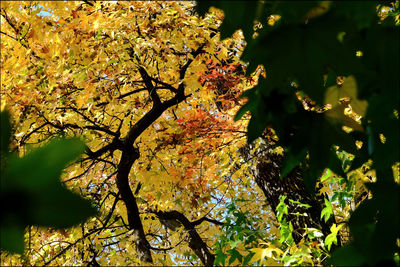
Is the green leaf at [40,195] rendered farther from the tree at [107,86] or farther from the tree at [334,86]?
the tree at [107,86]

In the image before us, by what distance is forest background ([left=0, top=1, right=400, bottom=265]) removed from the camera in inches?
24.6

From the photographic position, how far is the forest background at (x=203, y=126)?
62 cm

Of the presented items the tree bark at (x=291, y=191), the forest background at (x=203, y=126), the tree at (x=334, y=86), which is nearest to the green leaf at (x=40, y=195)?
the forest background at (x=203, y=126)

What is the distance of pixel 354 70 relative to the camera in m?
0.73

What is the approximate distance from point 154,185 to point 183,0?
2446 mm

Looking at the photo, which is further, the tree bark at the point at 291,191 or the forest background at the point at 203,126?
the tree bark at the point at 291,191

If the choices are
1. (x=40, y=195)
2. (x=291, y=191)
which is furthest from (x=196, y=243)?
(x=40, y=195)

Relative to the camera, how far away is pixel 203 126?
4527mm

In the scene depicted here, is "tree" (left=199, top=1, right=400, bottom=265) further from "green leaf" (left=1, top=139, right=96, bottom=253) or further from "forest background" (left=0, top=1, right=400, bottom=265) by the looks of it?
"green leaf" (left=1, top=139, right=96, bottom=253)

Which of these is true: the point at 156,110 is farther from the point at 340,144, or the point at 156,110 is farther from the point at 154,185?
the point at 340,144

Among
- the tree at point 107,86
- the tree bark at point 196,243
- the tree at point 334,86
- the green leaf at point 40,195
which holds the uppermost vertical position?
the tree at point 107,86

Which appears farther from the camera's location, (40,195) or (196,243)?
(196,243)

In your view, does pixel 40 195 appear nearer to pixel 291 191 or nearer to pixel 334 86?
pixel 334 86

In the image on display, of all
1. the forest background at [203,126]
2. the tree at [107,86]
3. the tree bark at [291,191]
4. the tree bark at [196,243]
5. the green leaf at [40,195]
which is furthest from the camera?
the tree bark at [196,243]
